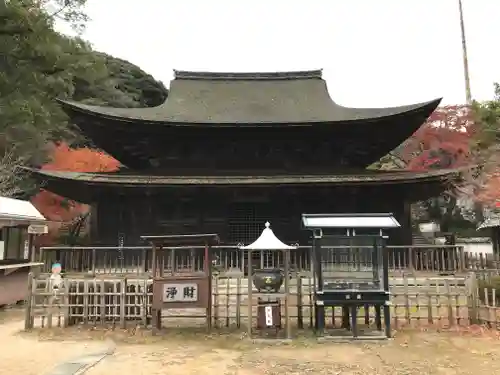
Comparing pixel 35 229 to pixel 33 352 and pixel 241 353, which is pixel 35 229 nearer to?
pixel 33 352

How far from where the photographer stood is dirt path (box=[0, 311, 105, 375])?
6973 mm

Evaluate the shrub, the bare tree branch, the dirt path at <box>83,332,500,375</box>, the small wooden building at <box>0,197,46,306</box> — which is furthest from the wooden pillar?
the shrub

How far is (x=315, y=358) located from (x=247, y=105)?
14.5 meters

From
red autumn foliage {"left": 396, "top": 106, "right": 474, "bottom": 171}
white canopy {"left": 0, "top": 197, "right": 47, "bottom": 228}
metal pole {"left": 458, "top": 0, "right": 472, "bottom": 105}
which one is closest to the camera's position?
white canopy {"left": 0, "top": 197, "right": 47, "bottom": 228}

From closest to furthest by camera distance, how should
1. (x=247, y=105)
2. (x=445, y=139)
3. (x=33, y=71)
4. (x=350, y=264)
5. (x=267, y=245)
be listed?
(x=267, y=245), (x=350, y=264), (x=247, y=105), (x=33, y=71), (x=445, y=139)

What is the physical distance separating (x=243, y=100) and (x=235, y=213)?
6542 mm

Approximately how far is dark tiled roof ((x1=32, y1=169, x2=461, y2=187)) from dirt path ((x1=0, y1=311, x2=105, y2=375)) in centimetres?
678

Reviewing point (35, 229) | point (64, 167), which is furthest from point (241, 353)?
point (64, 167)

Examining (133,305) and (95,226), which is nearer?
(133,305)

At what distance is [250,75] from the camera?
905 inches

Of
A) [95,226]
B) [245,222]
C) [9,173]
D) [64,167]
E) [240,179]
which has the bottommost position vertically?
[95,226]

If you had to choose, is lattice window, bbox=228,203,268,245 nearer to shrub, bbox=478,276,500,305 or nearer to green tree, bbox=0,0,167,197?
shrub, bbox=478,276,500,305

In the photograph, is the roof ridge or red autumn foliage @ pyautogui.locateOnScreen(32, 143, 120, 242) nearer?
the roof ridge

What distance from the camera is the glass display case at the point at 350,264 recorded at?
905 centimetres
